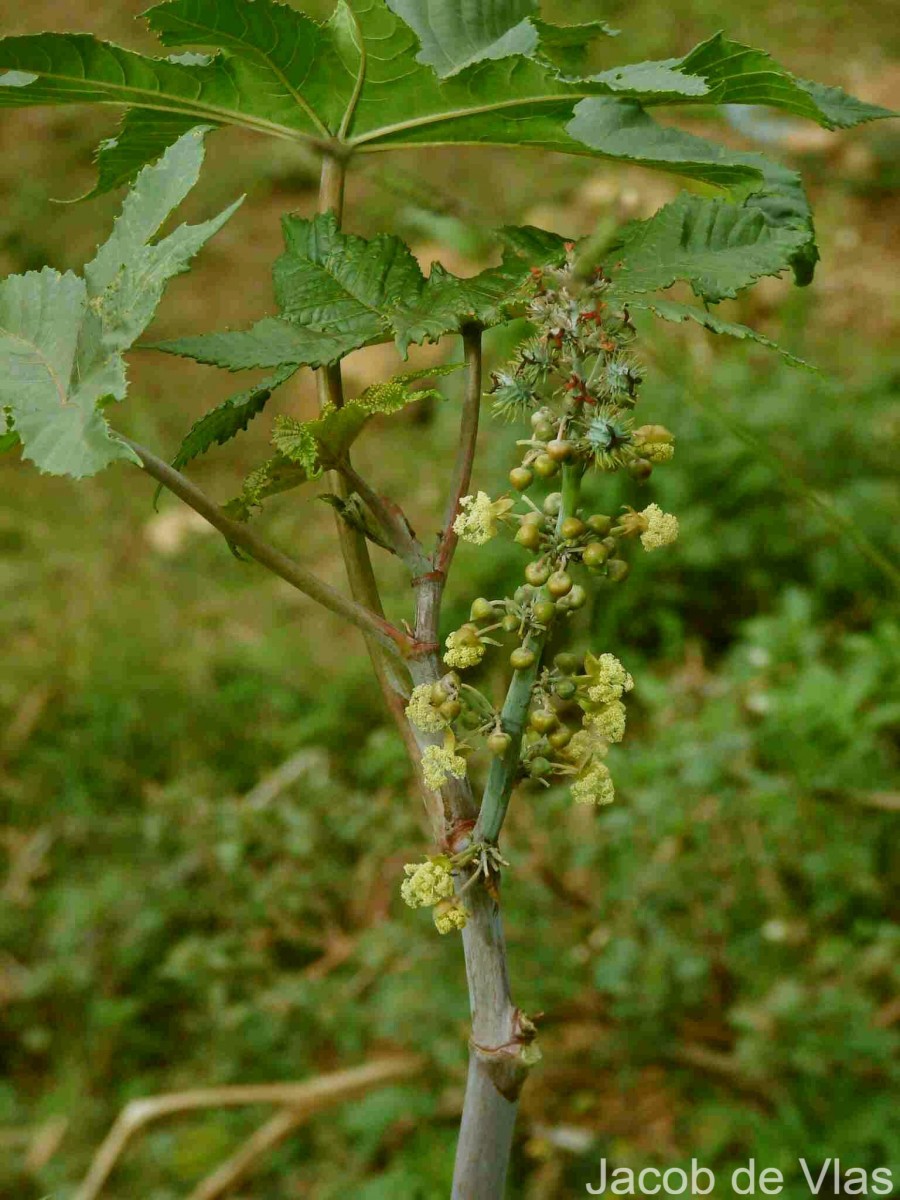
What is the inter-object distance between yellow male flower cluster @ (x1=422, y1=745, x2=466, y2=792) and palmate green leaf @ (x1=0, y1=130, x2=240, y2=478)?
0.19 m

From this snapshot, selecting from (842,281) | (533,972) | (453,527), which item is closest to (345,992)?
(533,972)

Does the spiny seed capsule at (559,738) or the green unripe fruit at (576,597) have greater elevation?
the green unripe fruit at (576,597)

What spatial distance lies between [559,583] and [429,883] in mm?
143

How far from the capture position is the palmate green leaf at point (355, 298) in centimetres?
59

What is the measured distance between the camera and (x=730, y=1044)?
1.76m

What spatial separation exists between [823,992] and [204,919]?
1.01m

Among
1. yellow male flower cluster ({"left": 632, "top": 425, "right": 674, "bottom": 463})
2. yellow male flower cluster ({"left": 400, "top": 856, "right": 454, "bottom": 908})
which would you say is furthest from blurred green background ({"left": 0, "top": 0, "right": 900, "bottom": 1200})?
yellow male flower cluster ({"left": 400, "top": 856, "right": 454, "bottom": 908})

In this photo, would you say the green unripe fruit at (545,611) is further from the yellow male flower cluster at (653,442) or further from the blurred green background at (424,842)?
the blurred green background at (424,842)

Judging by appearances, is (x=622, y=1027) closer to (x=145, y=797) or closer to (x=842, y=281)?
(x=145, y=797)

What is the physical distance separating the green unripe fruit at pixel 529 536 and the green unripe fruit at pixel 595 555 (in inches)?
0.8

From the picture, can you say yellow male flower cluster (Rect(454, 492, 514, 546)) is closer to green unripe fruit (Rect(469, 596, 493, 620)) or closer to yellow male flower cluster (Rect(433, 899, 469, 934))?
green unripe fruit (Rect(469, 596, 493, 620))

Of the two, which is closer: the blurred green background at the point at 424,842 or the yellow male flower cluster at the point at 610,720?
the yellow male flower cluster at the point at 610,720

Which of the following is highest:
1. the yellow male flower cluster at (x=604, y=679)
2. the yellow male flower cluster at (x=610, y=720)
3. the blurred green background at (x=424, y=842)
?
the blurred green background at (x=424, y=842)

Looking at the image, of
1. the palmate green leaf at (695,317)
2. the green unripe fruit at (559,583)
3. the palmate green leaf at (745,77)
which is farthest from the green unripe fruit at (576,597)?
the palmate green leaf at (745,77)
